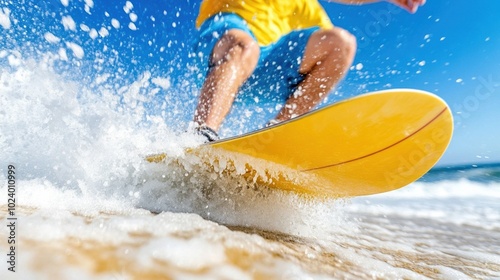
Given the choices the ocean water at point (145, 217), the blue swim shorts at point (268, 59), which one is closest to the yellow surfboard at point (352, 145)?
the ocean water at point (145, 217)

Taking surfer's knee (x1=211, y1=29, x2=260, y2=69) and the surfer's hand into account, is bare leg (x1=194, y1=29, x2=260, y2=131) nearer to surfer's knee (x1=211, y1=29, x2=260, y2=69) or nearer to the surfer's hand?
surfer's knee (x1=211, y1=29, x2=260, y2=69)

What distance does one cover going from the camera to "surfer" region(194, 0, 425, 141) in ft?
5.78

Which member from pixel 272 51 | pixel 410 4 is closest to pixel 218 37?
pixel 272 51

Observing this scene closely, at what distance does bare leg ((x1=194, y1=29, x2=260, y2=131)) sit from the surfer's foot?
0.23 ft

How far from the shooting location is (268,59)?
217cm

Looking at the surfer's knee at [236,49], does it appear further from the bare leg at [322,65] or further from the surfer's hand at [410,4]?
the surfer's hand at [410,4]

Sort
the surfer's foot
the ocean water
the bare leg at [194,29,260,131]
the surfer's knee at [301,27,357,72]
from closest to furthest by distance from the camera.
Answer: the ocean water → the surfer's foot → the bare leg at [194,29,260,131] → the surfer's knee at [301,27,357,72]

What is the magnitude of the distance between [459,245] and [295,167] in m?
1.04

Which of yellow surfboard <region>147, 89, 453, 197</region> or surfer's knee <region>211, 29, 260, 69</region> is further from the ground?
surfer's knee <region>211, 29, 260, 69</region>

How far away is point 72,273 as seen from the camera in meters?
0.53

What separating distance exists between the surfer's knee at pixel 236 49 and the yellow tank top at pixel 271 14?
0.26 meters

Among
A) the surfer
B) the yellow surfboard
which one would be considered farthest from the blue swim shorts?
the yellow surfboard

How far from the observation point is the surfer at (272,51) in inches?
69.4

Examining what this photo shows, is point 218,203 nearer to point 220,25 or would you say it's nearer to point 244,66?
point 244,66
